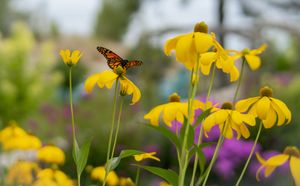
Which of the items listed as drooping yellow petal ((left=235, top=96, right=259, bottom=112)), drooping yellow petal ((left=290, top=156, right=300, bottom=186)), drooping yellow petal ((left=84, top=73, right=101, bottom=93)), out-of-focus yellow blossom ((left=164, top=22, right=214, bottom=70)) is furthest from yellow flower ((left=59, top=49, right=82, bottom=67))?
drooping yellow petal ((left=290, top=156, right=300, bottom=186))

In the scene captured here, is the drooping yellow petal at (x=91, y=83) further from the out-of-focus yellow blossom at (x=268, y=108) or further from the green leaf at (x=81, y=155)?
the out-of-focus yellow blossom at (x=268, y=108)

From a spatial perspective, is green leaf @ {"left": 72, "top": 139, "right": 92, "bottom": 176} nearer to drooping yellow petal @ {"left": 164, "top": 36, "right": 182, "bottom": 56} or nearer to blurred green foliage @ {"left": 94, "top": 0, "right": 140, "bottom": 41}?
drooping yellow petal @ {"left": 164, "top": 36, "right": 182, "bottom": 56}

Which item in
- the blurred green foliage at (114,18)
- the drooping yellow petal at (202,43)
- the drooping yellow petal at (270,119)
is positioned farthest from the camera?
the blurred green foliage at (114,18)

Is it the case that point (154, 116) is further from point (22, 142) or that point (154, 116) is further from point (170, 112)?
point (22, 142)

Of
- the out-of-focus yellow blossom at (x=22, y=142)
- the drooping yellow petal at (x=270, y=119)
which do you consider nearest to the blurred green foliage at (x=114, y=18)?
the out-of-focus yellow blossom at (x=22, y=142)

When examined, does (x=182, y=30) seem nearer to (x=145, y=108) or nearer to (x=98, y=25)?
(x=145, y=108)

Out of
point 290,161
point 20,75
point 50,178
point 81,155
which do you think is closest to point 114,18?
point 20,75

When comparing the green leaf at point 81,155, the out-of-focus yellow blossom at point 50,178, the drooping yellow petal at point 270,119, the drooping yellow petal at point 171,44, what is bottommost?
A: the out-of-focus yellow blossom at point 50,178
